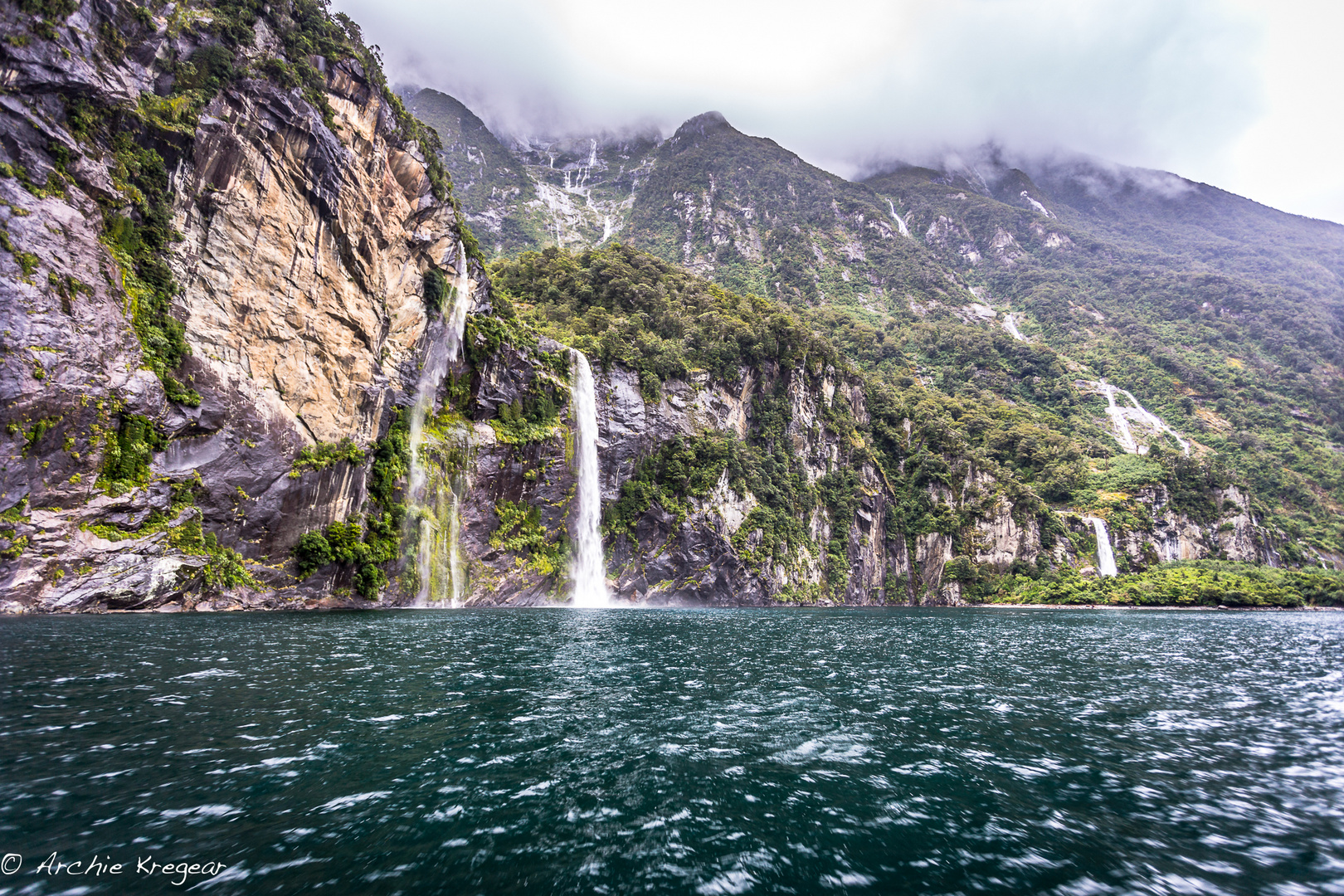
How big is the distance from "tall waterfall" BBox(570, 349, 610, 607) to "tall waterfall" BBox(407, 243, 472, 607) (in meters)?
11.3

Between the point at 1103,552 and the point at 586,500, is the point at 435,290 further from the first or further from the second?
the point at 1103,552

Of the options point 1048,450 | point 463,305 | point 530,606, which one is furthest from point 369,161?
point 1048,450

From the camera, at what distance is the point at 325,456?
3309cm

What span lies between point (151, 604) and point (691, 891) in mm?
31439

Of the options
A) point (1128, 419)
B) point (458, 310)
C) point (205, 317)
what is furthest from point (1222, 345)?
point (205, 317)

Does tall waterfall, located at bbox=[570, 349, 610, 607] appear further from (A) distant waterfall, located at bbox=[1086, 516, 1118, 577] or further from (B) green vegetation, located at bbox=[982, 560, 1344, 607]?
(A) distant waterfall, located at bbox=[1086, 516, 1118, 577]

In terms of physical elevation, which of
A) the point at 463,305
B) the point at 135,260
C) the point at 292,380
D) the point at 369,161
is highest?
the point at 369,161

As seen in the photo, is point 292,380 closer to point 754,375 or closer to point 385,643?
point 385,643

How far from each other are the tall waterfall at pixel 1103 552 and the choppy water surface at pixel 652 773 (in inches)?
2559

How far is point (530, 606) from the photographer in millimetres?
43438

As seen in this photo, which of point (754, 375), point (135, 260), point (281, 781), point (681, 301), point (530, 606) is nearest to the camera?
point (281, 781)

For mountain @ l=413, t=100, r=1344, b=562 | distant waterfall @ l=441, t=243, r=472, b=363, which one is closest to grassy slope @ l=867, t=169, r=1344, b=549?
mountain @ l=413, t=100, r=1344, b=562

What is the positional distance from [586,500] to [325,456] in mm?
22897

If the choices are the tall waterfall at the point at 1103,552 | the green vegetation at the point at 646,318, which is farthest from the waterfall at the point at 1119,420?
the green vegetation at the point at 646,318
